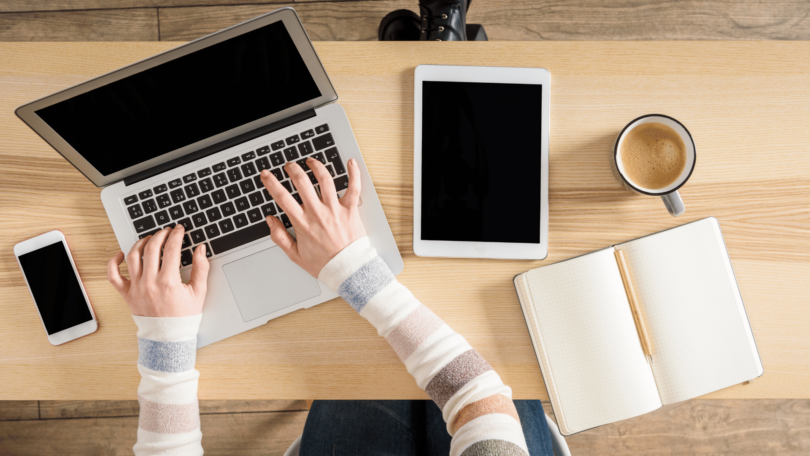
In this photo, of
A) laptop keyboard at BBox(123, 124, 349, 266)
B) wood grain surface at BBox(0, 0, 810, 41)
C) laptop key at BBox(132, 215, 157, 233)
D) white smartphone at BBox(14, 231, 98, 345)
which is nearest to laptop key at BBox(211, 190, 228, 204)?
laptop keyboard at BBox(123, 124, 349, 266)

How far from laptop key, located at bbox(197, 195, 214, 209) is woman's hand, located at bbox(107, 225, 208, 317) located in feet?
0.15

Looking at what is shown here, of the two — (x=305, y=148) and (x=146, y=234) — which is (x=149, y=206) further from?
(x=305, y=148)

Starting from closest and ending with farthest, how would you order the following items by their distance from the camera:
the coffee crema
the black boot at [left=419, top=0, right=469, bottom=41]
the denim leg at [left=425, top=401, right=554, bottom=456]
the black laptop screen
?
the black laptop screen → the coffee crema → the denim leg at [left=425, top=401, right=554, bottom=456] → the black boot at [left=419, top=0, right=469, bottom=41]

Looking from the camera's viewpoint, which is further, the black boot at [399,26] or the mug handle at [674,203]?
the black boot at [399,26]

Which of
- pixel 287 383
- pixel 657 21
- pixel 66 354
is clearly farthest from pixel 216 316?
pixel 657 21

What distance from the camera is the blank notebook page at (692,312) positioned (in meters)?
0.64

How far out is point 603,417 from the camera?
2.07 feet

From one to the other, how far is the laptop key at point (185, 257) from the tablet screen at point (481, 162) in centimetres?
37

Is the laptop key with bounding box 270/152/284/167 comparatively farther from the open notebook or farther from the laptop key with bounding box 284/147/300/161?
the open notebook

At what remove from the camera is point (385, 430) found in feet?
2.88

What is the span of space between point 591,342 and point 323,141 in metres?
0.51

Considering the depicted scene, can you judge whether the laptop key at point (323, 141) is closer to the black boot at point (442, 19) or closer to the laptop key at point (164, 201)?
the laptop key at point (164, 201)

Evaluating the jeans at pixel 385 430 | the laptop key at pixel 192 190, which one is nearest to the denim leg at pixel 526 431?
the jeans at pixel 385 430

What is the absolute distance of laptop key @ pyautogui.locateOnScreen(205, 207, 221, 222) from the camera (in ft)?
2.20
